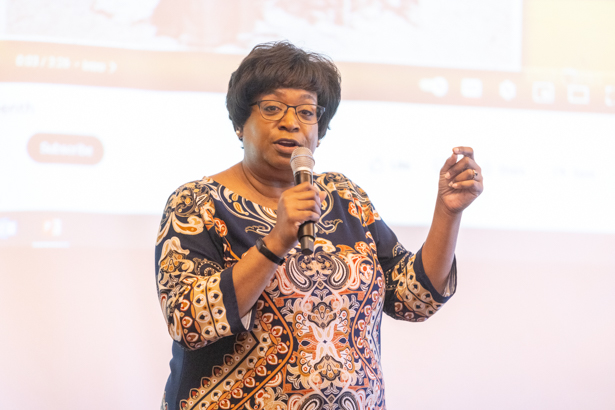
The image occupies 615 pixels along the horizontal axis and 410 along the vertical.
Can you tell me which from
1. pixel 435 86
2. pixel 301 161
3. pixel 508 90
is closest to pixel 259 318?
pixel 301 161

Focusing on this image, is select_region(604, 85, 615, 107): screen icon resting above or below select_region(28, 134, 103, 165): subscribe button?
above

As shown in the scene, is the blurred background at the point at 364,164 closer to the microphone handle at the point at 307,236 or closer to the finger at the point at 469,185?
the finger at the point at 469,185

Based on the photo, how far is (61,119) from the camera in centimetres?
240

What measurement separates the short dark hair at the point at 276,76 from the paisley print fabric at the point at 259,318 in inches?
8.7

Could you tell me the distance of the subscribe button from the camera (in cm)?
238

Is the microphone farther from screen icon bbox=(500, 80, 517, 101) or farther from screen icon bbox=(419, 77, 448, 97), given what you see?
screen icon bbox=(500, 80, 517, 101)

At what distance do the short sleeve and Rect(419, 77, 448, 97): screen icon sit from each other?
1563mm

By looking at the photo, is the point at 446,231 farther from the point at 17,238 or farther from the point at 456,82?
the point at 17,238

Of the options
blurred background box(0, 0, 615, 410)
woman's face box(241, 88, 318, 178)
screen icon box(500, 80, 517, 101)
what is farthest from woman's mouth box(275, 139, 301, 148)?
screen icon box(500, 80, 517, 101)

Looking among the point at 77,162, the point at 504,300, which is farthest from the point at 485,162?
the point at 77,162

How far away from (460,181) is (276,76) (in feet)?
1.56

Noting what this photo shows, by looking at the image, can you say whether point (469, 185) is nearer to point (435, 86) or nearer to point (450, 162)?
point (450, 162)

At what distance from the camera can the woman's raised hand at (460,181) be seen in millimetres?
1293

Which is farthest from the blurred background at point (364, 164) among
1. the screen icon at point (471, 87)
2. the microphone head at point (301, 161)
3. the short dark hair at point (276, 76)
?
the microphone head at point (301, 161)
